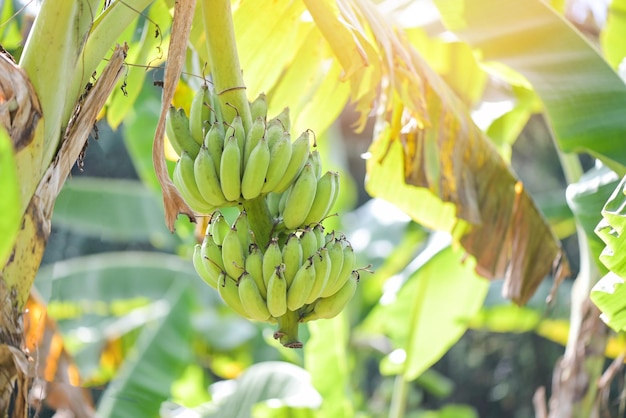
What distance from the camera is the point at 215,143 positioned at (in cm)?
93

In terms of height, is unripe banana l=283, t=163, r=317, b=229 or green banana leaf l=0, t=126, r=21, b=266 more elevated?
green banana leaf l=0, t=126, r=21, b=266

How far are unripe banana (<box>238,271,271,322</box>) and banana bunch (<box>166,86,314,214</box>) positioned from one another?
0.10m

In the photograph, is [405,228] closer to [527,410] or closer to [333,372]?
[333,372]

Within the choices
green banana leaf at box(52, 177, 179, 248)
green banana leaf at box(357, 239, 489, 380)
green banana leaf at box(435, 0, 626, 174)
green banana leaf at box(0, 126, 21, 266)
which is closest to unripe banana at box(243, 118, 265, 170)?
green banana leaf at box(0, 126, 21, 266)

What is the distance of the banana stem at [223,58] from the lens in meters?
0.93

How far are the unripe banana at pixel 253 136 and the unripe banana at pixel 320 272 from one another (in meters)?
0.15

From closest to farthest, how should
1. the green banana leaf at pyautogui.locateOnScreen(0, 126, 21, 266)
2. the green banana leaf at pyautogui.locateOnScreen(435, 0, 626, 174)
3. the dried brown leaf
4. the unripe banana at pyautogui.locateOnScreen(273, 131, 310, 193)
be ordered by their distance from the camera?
the green banana leaf at pyautogui.locateOnScreen(0, 126, 21, 266), the dried brown leaf, the unripe banana at pyautogui.locateOnScreen(273, 131, 310, 193), the green banana leaf at pyautogui.locateOnScreen(435, 0, 626, 174)

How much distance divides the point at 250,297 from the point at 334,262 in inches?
4.8

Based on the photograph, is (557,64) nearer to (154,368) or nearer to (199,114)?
(199,114)

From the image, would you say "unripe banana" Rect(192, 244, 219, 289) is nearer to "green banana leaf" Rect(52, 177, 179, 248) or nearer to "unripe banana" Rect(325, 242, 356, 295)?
"unripe banana" Rect(325, 242, 356, 295)

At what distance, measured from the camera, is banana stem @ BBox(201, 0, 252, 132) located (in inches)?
36.6

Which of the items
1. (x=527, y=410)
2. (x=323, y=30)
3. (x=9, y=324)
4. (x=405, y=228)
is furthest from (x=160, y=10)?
(x=527, y=410)

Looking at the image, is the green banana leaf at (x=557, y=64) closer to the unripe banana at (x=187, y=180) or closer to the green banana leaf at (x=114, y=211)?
the unripe banana at (x=187, y=180)

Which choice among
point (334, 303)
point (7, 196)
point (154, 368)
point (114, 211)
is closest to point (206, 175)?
point (334, 303)
